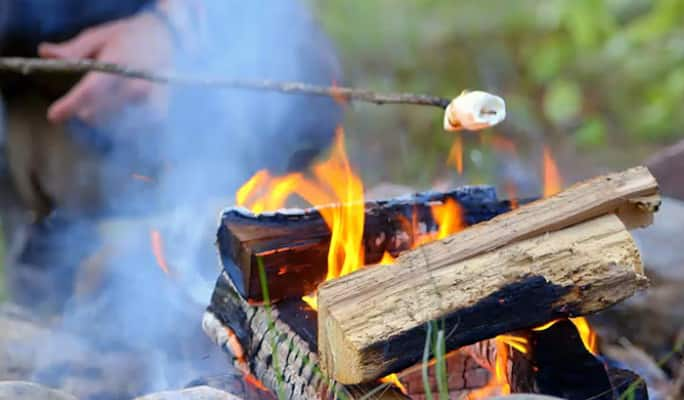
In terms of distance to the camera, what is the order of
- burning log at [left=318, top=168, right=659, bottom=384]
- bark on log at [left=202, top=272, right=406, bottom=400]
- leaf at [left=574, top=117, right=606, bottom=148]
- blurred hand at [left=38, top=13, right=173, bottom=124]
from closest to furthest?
burning log at [left=318, top=168, right=659, bottom=384]
bark on log at [left=202, top=272, right=406, bottom=400]
blurred hand at [left=38, top=13, right=173, bottom=124]
leaf at [left=574, top=117, right=606, bottom=148]

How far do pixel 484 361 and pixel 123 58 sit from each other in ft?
5.11

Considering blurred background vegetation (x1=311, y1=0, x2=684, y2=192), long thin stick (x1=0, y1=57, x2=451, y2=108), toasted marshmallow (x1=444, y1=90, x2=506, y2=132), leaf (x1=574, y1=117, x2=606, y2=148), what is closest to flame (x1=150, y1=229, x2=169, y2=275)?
long thin stick (x1=0, y1=57, x2=451, y2=108)

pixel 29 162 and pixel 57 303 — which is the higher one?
pixel 29 162

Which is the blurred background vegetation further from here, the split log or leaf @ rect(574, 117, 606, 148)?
the split log

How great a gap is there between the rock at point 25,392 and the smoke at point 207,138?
108 centimetres

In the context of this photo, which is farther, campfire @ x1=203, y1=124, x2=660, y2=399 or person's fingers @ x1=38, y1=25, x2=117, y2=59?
person's fingers @ x1=38, y1=25, x2=117, y2=59

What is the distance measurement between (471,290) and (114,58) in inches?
67.2

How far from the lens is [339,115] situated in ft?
9.82

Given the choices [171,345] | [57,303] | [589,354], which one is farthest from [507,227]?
[57,303]

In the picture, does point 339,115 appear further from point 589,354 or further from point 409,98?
point 589,354

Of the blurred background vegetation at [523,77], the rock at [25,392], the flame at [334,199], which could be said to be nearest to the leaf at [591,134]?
the blurred background vegetation at [523,77]

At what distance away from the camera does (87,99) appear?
2.54 metres

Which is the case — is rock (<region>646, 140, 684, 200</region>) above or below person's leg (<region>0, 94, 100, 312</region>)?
below

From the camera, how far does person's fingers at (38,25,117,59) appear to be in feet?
8.64
